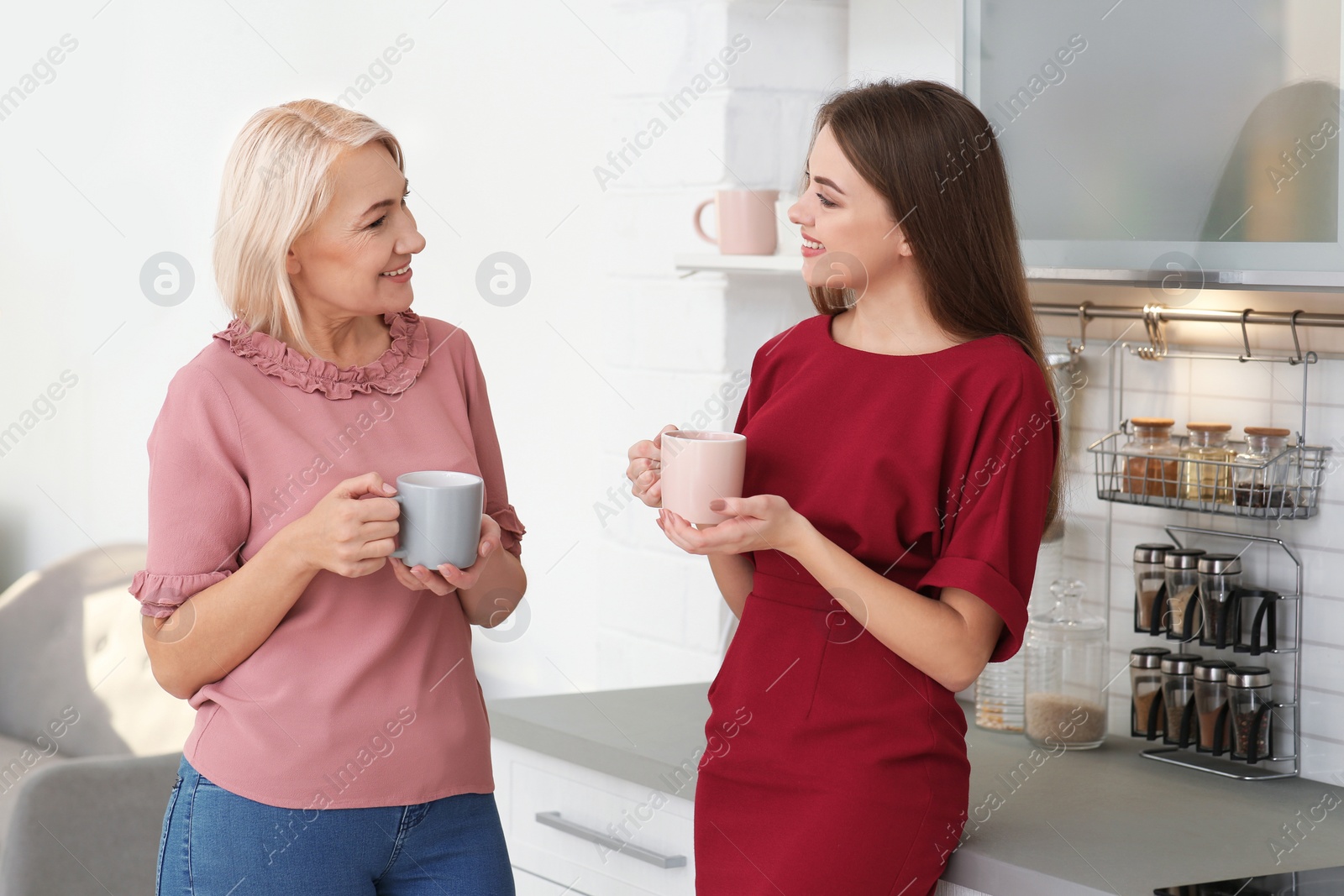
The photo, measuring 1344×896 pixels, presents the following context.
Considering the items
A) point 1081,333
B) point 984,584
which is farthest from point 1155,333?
point 984,584

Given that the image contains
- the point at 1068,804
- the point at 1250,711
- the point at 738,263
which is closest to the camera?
the point at 1068,804

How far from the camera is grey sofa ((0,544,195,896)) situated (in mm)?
1987

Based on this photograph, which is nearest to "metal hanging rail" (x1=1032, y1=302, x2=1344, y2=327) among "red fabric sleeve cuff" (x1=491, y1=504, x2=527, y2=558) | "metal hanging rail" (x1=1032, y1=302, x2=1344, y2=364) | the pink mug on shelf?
"metal hanging rail" (x1=1032, y1=302, x2=1344, y2=364)

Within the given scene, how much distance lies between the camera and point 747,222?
1.92 m

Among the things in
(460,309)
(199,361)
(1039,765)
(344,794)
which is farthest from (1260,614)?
(460,309)

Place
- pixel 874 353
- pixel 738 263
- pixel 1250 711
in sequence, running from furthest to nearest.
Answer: pixel 738 263 → pixel 1250 711 → pixel 874 353

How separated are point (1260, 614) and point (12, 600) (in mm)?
2332

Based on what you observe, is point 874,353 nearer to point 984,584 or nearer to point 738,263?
point 984,584

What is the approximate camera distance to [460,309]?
2707 mm

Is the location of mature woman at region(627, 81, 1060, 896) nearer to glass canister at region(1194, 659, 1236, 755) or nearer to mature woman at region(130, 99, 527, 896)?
mature woman at region(130, 99, 527, 896)

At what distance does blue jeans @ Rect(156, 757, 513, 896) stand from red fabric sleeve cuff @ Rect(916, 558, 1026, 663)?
458mm

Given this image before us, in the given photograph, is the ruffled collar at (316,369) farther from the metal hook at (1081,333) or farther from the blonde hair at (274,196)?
the metal hook at (1081,333)

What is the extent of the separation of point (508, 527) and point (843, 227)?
416mm

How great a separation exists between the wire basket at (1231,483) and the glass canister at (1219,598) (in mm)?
77
